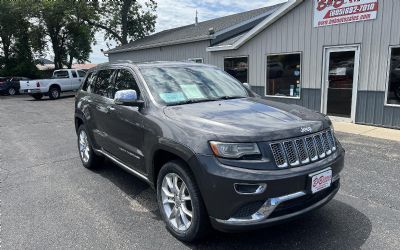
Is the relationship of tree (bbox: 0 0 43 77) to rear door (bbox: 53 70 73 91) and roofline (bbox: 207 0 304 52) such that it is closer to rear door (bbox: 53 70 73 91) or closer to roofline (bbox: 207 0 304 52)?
rear door (bbox: 53 70 73 91)

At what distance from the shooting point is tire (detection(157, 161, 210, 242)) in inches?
122

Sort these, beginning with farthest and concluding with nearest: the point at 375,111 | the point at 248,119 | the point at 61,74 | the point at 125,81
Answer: the point at 61,74
the point at 375,111
the point at 125,81
the point at 248,119

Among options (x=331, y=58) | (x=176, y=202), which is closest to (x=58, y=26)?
(x=331, y=58)

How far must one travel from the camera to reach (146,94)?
393cm

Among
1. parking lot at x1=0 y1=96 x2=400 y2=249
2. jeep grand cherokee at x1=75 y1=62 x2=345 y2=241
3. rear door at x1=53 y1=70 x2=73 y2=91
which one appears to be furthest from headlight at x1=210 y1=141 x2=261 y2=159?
rear door at x1=53 y1=70 x2=73 y2=91

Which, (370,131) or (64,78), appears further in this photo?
(64,78)

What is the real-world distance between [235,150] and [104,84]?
3011 millimetres

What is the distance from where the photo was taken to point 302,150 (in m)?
3.07

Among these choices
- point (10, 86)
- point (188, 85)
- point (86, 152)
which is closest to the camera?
point (188, 85)

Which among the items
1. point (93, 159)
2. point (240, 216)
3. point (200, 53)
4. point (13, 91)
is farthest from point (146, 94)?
point (13, 91)

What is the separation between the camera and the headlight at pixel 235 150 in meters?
2.89

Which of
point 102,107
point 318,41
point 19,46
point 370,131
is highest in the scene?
point 19,46

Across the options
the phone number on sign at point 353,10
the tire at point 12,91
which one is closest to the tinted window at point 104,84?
the phone number on sign at point 353,10

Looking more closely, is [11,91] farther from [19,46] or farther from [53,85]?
[53,85]
